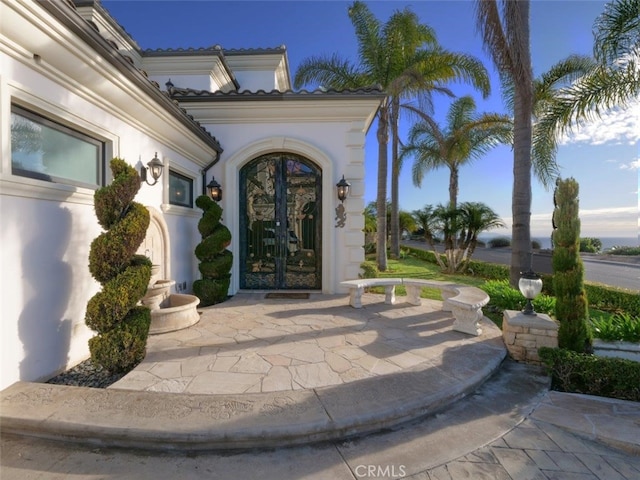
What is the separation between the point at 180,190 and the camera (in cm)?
603

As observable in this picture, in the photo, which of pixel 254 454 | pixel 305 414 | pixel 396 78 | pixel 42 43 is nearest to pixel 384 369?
pixel 305 414

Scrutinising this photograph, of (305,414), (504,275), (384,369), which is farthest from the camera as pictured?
(504,275)

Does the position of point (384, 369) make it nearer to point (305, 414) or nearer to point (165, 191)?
point (305, 414)

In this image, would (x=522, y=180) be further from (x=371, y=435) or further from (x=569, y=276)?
(x=371, y=435)

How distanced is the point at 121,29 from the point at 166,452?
10651 millimetres

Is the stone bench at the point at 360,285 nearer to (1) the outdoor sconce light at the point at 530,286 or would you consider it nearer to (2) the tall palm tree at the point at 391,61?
(1) the outdoor sconce light at the point at 530,286

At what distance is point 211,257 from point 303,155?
10.9 feet

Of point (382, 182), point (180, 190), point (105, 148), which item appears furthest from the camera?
point (382, 182)

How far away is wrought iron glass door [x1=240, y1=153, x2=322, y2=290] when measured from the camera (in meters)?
7.03

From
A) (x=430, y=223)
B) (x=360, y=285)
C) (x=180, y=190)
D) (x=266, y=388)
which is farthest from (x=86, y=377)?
(x=430, y=223)

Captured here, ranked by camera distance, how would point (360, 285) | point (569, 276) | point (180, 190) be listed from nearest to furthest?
point (569, 276) → point (360, 285) → point (180, 190)

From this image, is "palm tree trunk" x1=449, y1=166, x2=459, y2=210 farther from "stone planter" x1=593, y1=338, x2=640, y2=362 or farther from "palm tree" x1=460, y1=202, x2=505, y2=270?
"stone planter" x1=593, y1=338, x2=640, y2=362

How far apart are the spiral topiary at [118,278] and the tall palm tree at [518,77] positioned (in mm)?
7611

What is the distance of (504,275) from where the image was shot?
9.87 m
